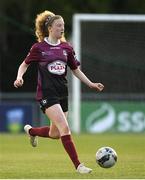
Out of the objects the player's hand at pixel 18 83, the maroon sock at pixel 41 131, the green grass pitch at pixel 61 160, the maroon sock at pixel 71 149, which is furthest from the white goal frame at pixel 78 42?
Answer: the maroon sock at pixel 71 149

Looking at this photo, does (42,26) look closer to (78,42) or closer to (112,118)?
(78,42)

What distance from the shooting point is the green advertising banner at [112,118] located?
94.4 ft

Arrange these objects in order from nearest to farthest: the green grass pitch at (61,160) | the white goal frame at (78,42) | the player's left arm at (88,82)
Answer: the green grass pitch at (61,160), the player's left arm at (88,82), the white goal frame at (78,42)

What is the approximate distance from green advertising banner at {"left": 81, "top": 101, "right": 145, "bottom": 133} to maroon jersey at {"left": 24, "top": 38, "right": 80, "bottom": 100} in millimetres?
15666

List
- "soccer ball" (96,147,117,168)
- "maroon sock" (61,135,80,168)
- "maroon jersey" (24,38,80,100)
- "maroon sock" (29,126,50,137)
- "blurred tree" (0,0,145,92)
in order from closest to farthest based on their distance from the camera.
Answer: "maroon sock" (61,135,80,168)
"soccer ball" (96,147,117,168)
"maroon jersey" (24,38,80,100)
"maroon sock" (29,126,50,137)
"blurred tree" (0,0,145,92)

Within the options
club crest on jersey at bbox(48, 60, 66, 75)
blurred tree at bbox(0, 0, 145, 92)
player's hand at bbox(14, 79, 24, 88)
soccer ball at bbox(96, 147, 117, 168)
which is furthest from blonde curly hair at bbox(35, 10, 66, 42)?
blurred tree at bbox(0, 0, 145, 92)

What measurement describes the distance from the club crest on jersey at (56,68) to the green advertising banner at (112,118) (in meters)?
15.8

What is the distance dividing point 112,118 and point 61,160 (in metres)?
13.2

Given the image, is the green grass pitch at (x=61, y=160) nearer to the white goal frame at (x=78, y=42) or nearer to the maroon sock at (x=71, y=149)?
the maroon sock at (x=71, y=149)

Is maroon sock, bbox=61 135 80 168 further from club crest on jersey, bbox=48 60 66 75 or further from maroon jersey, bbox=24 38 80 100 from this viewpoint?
club crest on jersey, bbox=48 60 66 75

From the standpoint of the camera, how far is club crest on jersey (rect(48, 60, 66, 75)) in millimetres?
12961

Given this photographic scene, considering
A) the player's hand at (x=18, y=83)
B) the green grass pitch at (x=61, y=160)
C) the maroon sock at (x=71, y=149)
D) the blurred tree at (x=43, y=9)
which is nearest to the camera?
the green grass pitch at (x=61, y=160)

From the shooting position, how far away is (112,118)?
28875mm

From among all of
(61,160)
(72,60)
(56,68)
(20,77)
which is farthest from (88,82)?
(61,160)
